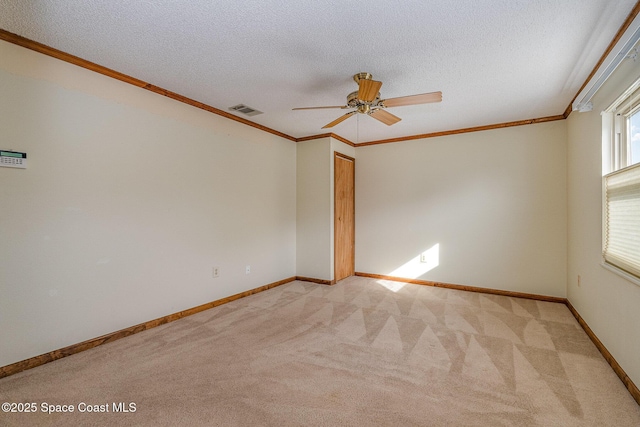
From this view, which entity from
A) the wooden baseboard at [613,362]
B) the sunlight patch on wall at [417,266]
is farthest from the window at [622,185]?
the sunlight patch on wall at [417,266]

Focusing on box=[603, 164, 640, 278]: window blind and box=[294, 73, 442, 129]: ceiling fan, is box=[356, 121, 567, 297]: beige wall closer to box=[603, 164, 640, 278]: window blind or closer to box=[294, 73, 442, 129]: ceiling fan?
box=[603, 164, 640, 278]: window blind

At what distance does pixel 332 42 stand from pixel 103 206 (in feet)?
7.66

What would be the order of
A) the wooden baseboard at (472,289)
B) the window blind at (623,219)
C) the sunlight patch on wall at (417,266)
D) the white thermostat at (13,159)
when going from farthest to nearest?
the sunlight patch on wall at (417,266)
the wooden baseboard at (472,289)
the white thermostat at (13,159)
the window blind at (623,219)

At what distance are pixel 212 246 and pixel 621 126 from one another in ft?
13.3

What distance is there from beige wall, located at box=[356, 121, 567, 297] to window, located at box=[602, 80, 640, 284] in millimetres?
1437

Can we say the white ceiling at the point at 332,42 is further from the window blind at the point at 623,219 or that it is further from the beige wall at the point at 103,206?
the window blind at the point at 623,219

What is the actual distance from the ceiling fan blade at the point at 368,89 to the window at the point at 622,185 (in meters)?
1.73

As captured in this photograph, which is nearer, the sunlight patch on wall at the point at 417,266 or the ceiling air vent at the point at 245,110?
the ceiling air vent at the point at 245,110

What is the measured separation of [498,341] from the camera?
8.66 ft

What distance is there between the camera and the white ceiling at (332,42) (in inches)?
70.9

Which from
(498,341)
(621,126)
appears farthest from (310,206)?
(621,126)

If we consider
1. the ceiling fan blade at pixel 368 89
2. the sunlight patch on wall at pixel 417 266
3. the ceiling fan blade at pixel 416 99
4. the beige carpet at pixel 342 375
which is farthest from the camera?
the sunlight patch on wall at pixel 417 266

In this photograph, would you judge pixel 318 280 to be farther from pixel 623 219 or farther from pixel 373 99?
pixel 623 219

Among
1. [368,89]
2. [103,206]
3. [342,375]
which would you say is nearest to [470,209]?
[368,89]
